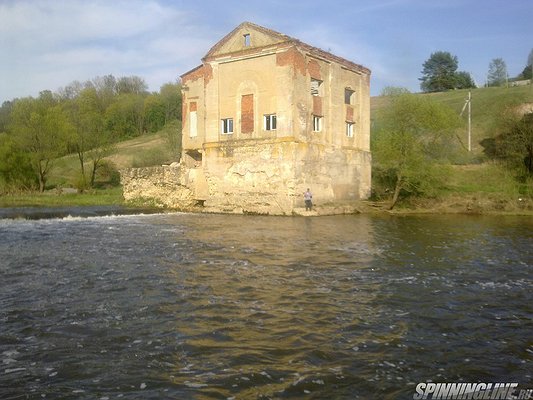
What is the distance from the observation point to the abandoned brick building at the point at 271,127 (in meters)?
29.7

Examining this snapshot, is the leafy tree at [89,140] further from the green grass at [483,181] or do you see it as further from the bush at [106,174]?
the green grass at [483,181]

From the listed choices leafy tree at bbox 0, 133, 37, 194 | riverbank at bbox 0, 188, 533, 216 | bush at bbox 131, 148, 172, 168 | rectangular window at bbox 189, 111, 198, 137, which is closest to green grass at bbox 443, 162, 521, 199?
riverbank at bbox 0, 188, 533, 216

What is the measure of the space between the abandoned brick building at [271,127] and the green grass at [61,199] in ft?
34.5

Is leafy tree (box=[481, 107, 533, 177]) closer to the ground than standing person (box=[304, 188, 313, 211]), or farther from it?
farther from it

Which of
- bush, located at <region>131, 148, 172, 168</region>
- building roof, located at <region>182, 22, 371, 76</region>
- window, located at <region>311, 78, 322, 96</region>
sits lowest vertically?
bush, located at <region>131, 148, 172, 168</region>

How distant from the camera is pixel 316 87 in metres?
32.2

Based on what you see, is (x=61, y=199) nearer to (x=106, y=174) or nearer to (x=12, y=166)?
(x=12, y=166)

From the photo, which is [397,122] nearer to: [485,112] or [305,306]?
[305,306]

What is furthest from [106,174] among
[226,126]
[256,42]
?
[256,42]

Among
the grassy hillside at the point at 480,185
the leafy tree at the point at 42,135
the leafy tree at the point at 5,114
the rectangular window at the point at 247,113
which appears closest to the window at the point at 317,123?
the rectangular window at the point at 247,113

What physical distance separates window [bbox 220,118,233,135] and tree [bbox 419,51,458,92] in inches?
3019

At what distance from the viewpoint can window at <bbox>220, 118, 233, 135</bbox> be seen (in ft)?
107

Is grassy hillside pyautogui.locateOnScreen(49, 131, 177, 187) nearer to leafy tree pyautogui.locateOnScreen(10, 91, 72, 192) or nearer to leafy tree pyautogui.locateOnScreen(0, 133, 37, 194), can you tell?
leafy tree pyautogui.locateOnScreen(10, 91, 72, 192)

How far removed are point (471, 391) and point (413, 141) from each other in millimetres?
29789
